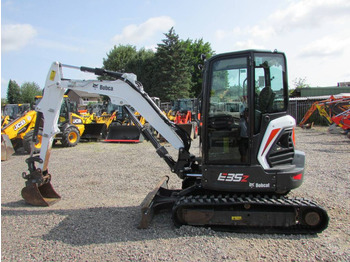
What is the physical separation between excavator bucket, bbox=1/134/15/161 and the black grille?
31.5ft

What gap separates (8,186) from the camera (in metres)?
6.72

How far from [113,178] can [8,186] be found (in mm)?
2483

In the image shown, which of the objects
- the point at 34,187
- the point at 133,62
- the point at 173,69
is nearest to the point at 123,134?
the point at 34,187

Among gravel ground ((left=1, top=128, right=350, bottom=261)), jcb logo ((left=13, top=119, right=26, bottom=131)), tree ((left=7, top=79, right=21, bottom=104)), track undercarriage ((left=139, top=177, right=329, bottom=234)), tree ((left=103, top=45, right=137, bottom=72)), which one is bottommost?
gravel ground ((left=1, top=128, right=350, bottom=261))

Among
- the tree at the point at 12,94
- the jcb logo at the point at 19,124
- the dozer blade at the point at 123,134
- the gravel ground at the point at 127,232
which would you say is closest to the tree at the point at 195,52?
the dozer blade at the point at 123,134

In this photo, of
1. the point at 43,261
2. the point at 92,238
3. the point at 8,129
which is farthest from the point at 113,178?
the point at 8,129

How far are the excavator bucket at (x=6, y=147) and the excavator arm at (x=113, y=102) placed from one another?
5853mm

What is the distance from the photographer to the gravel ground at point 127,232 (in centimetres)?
346

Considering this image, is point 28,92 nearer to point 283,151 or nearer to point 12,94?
point 12,94

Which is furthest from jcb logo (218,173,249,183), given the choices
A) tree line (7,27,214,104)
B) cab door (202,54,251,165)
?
tree line (7,27,214,104)

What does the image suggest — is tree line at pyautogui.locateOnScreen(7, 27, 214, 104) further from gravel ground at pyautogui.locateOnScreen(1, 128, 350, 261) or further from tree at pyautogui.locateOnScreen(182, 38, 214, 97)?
gravel ground at pyautogui.locateOnScreen(1, 128, 350, 261)

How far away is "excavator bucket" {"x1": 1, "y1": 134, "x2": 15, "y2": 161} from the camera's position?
10031 mm

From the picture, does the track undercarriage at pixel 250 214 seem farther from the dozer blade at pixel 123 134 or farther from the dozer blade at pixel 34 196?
the dozer blade at pixel 123 134

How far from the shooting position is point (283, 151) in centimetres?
415
